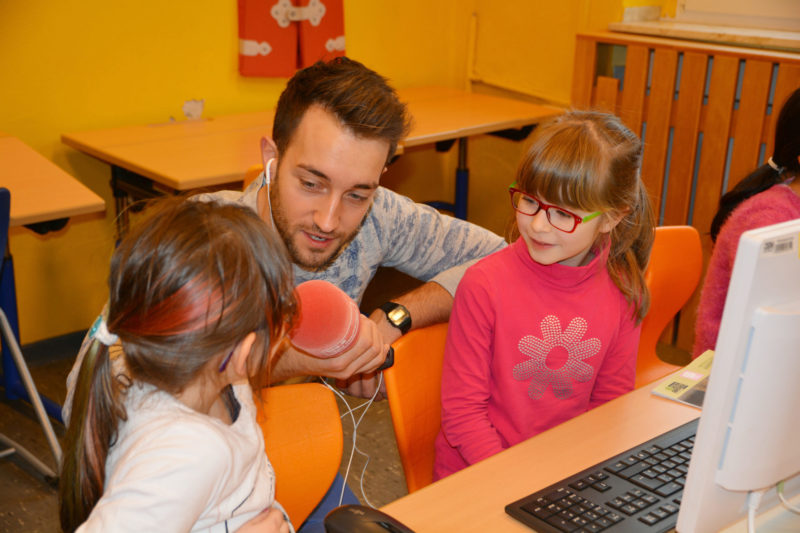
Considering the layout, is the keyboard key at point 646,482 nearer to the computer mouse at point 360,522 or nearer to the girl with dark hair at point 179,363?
the computer mouse at point 360,522

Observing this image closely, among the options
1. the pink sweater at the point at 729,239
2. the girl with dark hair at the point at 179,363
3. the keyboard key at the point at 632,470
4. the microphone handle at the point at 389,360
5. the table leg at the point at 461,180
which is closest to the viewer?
the girl with dark hair at the point at 179,363

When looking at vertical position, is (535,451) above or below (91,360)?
below

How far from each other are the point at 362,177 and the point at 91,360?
0.63 m

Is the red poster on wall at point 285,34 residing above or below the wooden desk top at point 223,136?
above

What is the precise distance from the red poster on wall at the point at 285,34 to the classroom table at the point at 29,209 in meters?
1.01

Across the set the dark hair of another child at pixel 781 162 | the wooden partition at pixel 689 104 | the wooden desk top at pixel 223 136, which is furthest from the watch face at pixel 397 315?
the wooden partition at pixel 689 104

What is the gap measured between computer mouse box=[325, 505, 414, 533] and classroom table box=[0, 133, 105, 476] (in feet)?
4.71

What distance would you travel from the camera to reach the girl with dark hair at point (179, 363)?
881mm

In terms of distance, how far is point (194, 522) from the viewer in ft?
2.91

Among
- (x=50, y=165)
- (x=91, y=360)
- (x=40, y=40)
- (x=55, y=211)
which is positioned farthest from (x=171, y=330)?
(x=40, y=40)

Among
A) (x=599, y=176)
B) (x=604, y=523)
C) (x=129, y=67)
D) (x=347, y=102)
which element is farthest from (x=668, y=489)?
(x=129, y=67)

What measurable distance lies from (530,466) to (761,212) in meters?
1.06

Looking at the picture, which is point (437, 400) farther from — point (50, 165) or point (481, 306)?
point (50, 165)

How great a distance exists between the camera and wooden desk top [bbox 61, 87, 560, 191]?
2523mm
